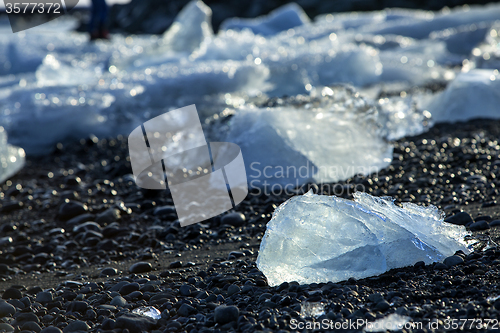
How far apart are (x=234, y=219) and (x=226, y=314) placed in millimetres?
1060

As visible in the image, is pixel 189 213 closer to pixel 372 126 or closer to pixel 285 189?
pixel 285 189

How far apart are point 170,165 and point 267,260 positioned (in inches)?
76.5

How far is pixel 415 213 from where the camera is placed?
6.64 feet

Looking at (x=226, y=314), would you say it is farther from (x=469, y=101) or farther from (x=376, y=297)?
(x=469, y=101)

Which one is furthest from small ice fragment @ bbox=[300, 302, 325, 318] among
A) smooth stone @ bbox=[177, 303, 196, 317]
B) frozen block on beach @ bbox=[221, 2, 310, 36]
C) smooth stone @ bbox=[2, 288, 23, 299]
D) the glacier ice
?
frozen block on beach @ bbox=[221, 2, 310, 36]

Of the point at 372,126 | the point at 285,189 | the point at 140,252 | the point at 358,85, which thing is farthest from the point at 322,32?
the point at 140,252

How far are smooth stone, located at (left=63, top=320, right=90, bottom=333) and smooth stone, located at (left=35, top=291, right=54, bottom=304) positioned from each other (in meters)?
0.30

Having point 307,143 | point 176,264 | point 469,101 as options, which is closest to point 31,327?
point 176,264

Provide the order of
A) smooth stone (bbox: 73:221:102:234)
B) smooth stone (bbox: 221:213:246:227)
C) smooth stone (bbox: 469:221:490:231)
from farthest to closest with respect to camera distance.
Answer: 1. smooth stone (bbox: 73:221:102:234)
2. smooth stone (bbox: 221:213:246:227)
3. smooth stone (bbox: 469:221:490:231)

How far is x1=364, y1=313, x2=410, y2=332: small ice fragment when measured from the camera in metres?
1.42

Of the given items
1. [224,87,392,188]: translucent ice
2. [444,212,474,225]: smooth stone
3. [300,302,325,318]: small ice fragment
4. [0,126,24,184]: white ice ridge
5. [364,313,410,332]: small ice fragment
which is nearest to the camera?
[364,313,410,332]: small ice fragment

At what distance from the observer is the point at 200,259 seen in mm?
2232

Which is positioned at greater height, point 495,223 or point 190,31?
point 495,223

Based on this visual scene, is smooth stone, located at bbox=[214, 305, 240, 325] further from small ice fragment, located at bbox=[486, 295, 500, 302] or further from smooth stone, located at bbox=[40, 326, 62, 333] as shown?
small ice fragment, located at bbox=[486, 295, 500, 302]
